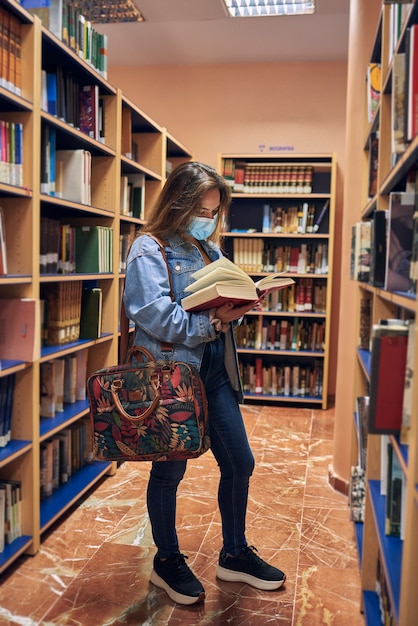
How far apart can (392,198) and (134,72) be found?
4652 millimetres

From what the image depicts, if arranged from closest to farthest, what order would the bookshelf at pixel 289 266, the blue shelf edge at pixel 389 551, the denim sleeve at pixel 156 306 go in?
the blue shelf edge at pixel 389 551
the denim sleeve at pixel 156 306
the bookshelf at pixel 289 266

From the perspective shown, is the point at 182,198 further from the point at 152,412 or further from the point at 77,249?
the point at 77,249

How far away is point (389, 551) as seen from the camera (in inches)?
58.8

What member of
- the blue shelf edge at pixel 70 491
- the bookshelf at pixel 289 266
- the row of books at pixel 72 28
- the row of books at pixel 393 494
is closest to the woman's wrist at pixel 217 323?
the row of books at pixel 393 494

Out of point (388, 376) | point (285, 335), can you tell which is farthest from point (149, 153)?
point (388, 376)

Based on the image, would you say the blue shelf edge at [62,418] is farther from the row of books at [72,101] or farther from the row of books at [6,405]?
the row of books at [72,101]

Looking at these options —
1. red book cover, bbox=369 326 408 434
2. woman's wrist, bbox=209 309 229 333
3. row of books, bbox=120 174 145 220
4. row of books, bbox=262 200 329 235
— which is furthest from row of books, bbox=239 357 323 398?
red book cover, bbox=369 326 408 434

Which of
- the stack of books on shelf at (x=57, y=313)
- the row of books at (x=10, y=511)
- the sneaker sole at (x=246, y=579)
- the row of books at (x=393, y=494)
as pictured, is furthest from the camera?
the stack of books on shelf at (x=57, y=313)

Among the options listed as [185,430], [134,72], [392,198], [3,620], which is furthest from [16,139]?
[134,72]

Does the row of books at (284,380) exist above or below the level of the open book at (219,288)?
below

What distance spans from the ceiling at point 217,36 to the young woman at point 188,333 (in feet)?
9.19

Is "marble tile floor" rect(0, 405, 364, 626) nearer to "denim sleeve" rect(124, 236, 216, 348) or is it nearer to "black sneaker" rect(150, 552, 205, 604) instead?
"black sneaker" rect(150, 552, 205, 604)

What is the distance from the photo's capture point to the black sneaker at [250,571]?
2.16 metres

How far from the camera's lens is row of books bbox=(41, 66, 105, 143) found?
2590 millimetres
